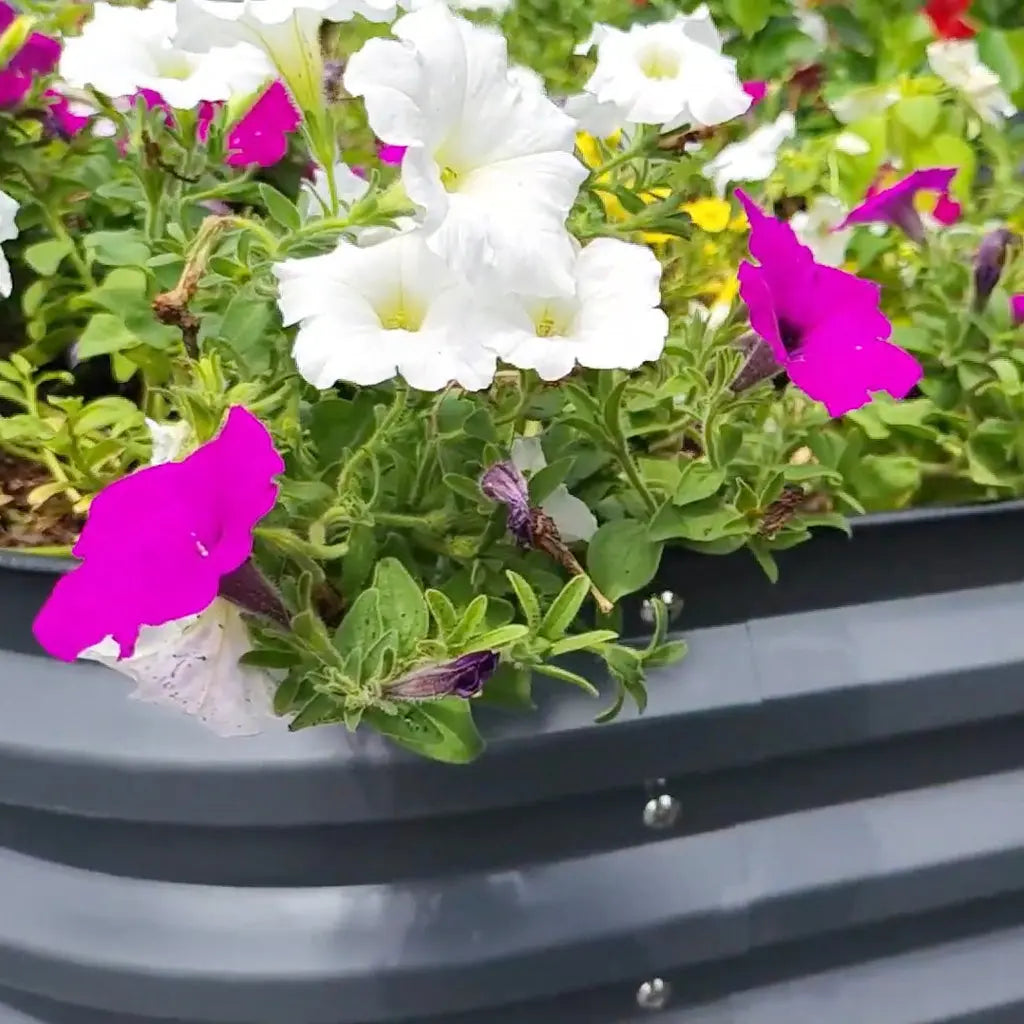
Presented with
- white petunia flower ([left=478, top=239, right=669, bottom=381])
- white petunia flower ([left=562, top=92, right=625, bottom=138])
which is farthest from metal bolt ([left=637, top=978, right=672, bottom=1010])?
white petunia flower ([left=562, top=92, right=625, bottom=138])

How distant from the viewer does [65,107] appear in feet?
2.33

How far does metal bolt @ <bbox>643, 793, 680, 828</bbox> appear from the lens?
1.78 ft

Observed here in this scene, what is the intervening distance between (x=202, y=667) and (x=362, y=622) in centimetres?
6

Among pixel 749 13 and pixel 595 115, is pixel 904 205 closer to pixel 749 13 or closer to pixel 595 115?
pixel 595 115

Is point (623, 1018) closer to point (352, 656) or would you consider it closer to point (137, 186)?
point (352, 656)

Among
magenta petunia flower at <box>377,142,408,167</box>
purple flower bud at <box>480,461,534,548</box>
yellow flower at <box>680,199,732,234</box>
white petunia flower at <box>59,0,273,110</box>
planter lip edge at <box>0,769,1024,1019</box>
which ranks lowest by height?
planter lip edge at <box>0,769,1024,1019</box>

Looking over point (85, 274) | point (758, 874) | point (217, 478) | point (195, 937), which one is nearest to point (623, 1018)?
point (758, 874)

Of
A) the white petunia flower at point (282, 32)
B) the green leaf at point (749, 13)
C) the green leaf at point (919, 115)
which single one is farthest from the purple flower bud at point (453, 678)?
the green leaf at point (749, 13)

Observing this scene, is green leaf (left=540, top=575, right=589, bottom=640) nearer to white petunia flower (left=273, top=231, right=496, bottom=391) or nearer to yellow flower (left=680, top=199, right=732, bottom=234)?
→ white petunia flower (left=273, top=231, right=496, bottom=391)

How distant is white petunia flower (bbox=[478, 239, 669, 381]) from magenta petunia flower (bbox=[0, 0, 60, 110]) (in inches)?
15.4

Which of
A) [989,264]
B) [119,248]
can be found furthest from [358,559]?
[989,264]

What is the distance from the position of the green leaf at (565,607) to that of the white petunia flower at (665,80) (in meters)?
0.23

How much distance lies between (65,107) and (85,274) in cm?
15

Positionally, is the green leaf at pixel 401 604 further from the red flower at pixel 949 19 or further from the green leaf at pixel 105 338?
the red flower at pixel 949 19
